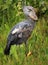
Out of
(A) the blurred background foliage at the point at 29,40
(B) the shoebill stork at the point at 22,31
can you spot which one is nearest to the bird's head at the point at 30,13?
(B) the shoebill stork at the point at 22,31

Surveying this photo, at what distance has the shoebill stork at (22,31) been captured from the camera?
5793 mm

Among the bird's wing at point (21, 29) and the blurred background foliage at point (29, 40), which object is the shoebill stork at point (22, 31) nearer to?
the bird's wing at point (21, 29)

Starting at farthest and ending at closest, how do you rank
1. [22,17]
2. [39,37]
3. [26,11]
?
[22,17], [39,37], [26,11]

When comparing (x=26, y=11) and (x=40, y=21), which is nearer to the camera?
(x=26, y=11)

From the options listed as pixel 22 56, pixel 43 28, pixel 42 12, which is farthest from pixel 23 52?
pixel 42 12

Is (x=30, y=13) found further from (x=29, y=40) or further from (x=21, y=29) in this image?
(x=29, y=40)

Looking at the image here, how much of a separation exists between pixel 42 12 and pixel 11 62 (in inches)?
70.9

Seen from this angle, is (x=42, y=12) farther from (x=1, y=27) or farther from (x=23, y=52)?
(x=23, y=52)

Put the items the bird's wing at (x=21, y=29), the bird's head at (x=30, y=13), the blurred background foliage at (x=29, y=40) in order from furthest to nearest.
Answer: the blurred background foliage at (x=29, y=40) → the bird's head at (x=30, y=13) → the bird's wing at (x=21, y=29)

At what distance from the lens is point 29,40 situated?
6.55 meters

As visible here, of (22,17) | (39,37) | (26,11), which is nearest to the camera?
(26,11)

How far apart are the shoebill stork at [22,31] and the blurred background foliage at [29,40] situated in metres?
0.28

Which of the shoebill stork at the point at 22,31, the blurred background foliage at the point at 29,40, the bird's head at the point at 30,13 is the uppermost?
the bird's head at the point at 30,13

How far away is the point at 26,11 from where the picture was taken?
5.96m
